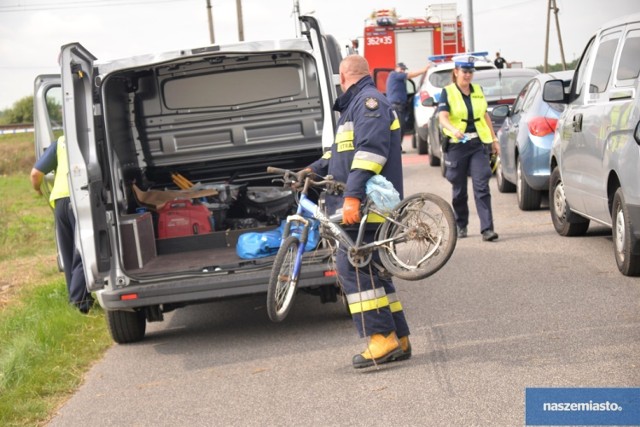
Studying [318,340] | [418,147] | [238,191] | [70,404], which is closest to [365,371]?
[318,340]

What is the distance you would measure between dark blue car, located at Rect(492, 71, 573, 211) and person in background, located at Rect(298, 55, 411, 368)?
5.07 m

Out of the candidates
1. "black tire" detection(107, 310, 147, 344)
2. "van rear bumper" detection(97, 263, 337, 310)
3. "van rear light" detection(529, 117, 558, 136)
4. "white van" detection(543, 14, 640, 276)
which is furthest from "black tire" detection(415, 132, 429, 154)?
"van rear bumper" detection(97, 263, 337, 310)

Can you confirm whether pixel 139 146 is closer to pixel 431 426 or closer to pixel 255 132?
pixel 255 132

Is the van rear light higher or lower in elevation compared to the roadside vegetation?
higher

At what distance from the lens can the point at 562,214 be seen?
10.8 meters

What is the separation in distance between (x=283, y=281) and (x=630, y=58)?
11.1 feet

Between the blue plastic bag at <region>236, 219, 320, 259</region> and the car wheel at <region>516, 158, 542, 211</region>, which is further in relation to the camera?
the car wheel at <region>516, 158, 542, 211</region>

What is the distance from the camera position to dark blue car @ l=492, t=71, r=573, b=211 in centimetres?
1191

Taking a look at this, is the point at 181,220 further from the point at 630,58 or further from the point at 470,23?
the point at 470,23

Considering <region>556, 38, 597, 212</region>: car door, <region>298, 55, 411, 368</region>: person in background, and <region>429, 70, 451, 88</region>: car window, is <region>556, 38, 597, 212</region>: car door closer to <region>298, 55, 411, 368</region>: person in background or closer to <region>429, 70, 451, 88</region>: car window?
<region>298, 55, 411, 368</region>: person in background

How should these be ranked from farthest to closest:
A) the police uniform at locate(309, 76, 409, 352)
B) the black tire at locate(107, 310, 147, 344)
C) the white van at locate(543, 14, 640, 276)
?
the black tire at locate(107, 310, 147, 344) < the white van at locate(543, 14, 640, 276) < the police uniform at locate(309, 76, 409, 352)

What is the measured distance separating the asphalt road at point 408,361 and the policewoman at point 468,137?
1.34m

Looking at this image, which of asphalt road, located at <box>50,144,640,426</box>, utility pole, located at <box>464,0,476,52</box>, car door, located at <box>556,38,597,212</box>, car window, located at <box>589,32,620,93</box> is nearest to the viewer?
asphalt road, located at <box>50,144,640,426</box>

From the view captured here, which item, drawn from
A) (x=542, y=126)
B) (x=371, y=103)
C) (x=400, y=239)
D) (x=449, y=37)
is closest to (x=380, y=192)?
(x=400, y=239)
